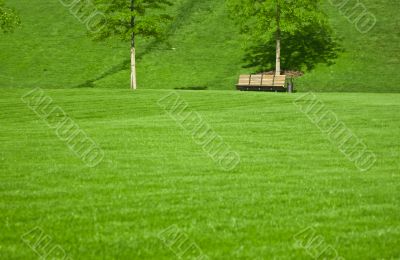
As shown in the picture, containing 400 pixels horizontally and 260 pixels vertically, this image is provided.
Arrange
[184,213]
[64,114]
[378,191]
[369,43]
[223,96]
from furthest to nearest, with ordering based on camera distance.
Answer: [369,43] < [223,96] < [64,114] < [378,191] < [184,213]

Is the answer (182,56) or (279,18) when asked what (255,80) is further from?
(182,56)

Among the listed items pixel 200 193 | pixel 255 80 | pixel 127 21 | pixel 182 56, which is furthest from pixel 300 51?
pixel 200 193

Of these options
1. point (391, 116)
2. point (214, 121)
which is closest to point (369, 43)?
point (391, 116)

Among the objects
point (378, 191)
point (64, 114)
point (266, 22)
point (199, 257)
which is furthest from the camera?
point (266, 22)

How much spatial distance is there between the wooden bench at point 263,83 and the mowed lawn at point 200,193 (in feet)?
75.2

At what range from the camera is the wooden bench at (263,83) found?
148 feet

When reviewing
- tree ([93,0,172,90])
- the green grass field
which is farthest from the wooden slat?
the green grass field

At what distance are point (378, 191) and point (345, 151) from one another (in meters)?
5.46

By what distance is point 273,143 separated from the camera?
18328 mm

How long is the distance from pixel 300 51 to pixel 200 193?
48.6 m

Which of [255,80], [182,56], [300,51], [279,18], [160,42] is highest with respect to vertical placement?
[279,18]

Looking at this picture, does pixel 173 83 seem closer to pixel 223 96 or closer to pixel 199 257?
pixel 223 96

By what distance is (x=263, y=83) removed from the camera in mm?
45781

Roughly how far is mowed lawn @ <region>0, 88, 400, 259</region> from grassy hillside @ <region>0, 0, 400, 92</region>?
3093 cm
